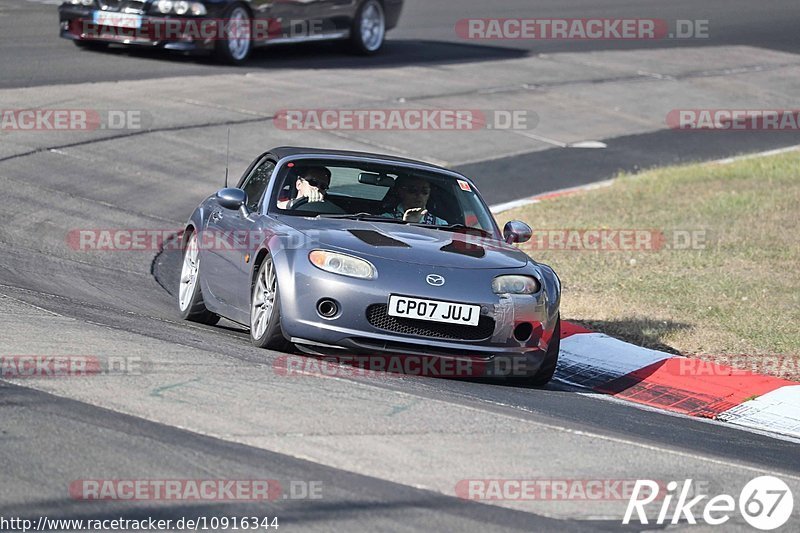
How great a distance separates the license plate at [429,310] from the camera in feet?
25.2

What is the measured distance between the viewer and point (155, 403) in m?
6.18

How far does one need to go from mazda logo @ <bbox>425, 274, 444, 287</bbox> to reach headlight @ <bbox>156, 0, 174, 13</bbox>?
12.5 meters

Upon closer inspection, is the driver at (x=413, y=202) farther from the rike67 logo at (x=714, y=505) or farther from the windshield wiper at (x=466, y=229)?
the rike67 logo at (x=714, y=505)

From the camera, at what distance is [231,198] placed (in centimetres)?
903

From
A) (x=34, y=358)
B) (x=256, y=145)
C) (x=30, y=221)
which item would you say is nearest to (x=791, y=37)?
(x=256, y=145)

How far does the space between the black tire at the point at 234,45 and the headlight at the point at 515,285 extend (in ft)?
42.2

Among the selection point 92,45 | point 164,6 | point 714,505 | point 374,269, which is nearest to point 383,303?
point 374,269

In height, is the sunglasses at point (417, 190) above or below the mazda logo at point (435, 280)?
above

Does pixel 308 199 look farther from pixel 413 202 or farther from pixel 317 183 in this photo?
pixel 413 202

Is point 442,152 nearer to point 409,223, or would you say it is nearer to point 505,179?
point 505,179

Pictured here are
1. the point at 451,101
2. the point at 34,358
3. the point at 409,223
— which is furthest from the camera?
the point at 451,101

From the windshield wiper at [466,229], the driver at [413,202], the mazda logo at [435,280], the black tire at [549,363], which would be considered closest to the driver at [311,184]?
the driver at [413,202]

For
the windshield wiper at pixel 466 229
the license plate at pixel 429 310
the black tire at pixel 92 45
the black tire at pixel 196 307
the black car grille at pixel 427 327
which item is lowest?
the black tire at pixel 196 307

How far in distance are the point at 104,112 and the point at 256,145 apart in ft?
6.46
